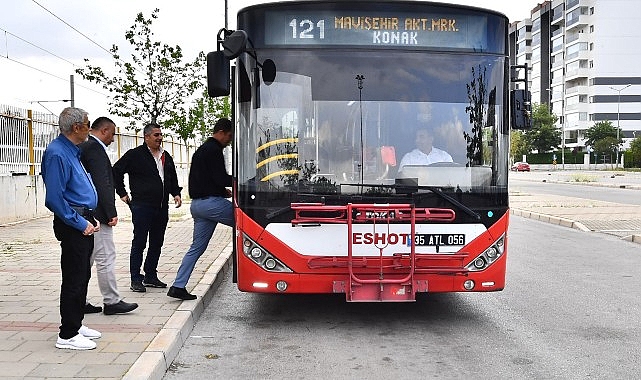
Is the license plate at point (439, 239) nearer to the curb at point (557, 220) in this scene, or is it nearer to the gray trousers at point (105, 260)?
the gray trousers at point (105, 260)

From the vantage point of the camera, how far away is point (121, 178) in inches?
334

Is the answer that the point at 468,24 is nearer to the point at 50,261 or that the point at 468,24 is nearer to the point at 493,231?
the point at 493,231

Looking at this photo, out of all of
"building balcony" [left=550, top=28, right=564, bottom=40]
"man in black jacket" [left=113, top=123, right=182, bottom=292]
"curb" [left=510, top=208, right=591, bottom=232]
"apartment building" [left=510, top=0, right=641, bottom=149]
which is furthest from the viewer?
"building balcony" [left=550, top=28, right=564, bottom=40]

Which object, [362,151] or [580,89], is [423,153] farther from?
[580,89]

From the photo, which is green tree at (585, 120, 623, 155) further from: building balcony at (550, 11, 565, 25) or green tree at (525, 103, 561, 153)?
building balcony at (550, 11, 565, 25)

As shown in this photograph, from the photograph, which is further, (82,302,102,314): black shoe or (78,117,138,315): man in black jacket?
(82,302,102,314): black shoe

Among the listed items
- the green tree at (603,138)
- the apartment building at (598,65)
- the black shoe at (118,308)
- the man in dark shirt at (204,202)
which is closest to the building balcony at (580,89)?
the apartment building at (598,65)

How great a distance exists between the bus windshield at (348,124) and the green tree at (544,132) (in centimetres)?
9389

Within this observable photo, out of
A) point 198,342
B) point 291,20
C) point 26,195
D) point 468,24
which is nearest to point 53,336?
point 198,342


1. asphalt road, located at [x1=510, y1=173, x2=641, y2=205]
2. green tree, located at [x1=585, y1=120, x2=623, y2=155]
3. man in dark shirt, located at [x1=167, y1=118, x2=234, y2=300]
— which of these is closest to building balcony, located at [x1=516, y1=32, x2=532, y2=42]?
green tree, located at [x1=585, y1=120, x2=623, y2=155]

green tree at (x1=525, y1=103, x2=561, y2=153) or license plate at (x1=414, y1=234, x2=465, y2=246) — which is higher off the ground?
green tree at (x1=525, y1=103, x2=561, y2=153)

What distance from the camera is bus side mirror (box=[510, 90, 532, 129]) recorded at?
24.0 feet

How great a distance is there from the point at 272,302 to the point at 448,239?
2.55 m

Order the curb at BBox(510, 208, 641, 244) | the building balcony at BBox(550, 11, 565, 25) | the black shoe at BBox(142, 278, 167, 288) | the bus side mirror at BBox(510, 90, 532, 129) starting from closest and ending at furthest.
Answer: the bus side mirror at BBox(510, 90, 532, 129), the black shoe at BBox(142, 278, 167, 288), the curb at BBox(510, 208, 641, 244), the building balcony at BBox(550, 11, 565, 25)
